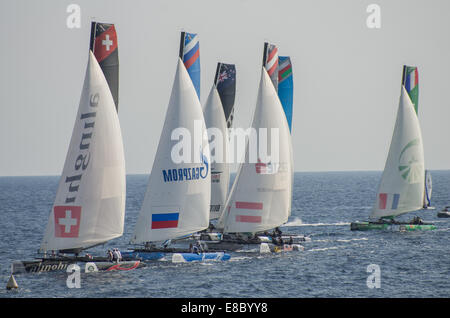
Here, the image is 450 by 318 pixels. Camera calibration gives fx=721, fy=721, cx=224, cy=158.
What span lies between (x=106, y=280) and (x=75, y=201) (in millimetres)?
5092

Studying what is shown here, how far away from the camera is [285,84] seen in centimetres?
5928

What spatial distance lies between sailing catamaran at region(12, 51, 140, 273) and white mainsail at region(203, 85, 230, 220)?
18.0m

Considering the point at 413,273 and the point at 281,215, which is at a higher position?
the point at 281,215

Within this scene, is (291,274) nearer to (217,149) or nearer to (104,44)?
(217,149)

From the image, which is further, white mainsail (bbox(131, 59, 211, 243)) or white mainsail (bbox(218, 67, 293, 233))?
white mainsail (bbox(218, 67, 293, 233))

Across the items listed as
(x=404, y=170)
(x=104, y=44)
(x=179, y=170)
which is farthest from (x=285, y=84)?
(x=104, y=44)

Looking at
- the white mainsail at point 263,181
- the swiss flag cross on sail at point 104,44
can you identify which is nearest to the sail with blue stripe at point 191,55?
the swiss flag cross on sail at point 104,44

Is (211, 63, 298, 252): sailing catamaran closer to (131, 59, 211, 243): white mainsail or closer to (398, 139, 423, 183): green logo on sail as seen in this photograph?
(131, 59, 211, 243): white mainsail

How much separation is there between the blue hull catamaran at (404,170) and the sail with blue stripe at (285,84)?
15673mm

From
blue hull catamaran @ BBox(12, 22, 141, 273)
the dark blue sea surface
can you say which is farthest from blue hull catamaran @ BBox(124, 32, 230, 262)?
blue hull catamaran @ BBox(12, 22, 141, 273)

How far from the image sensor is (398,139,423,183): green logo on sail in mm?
70500
